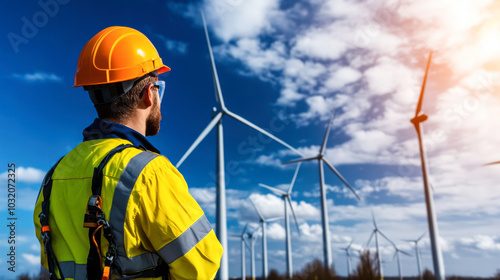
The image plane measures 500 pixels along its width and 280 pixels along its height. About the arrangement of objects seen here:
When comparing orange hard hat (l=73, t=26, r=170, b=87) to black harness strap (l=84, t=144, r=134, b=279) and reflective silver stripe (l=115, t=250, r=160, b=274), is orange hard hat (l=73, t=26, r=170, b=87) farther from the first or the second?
reflective silver stripe (l=115, t=250, r=160, b=274)

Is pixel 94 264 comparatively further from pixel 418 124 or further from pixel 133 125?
pixel 418 124

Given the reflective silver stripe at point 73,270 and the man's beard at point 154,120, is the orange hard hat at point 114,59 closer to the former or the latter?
the man's beard at point 154,120

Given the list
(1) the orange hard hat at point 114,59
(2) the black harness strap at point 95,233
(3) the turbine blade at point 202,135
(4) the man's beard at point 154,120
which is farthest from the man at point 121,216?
(3) the turbine blade at point 202,135

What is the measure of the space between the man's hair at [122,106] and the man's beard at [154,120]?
147 mm

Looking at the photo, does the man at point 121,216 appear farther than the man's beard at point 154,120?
No

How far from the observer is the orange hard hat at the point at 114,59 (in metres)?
2.80

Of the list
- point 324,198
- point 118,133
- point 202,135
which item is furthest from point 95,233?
point 324,198

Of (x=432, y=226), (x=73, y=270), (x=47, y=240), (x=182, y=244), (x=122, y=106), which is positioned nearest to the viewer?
(x=182, y=244)

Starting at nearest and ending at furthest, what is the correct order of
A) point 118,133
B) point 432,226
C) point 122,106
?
point 118,133 → point 122,106 → point 432,226

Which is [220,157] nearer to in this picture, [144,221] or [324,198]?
[324,198]

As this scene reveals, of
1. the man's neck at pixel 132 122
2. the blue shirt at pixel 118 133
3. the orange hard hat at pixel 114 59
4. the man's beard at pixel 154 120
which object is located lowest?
the blue shirt at pixel 118 133

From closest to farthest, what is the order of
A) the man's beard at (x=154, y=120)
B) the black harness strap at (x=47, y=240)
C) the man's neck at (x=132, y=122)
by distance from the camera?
1. the black harness strap at (x=47, y=240)
2. the man's neck at (x=132, y=122)
3. the man's beard at (x=154, y=120)

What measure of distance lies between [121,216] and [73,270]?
1.76 feet

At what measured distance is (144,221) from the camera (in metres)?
2.14
